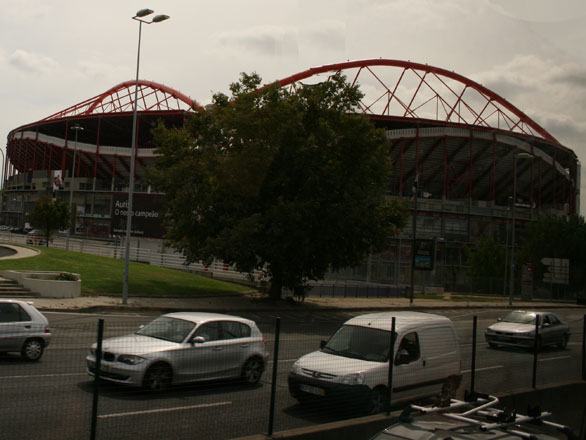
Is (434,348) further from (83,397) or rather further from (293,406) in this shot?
(83,397)

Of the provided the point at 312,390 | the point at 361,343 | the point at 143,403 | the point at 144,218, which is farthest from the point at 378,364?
the point at 144,218

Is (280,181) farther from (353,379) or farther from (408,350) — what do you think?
(353,379)

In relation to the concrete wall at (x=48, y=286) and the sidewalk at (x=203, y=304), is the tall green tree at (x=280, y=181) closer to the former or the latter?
the sidewalk at (x=203, y=304)

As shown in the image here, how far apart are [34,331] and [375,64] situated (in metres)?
69.2

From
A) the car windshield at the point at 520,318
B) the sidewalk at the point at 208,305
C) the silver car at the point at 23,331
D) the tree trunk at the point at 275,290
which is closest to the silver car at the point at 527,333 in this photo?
the car windshield at the point at 520,318

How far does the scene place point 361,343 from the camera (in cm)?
985

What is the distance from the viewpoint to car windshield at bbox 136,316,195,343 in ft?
33.9

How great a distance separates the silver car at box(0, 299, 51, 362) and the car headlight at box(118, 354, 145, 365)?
4.60 feet

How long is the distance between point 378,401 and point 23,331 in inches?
287

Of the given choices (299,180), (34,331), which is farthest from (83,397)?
(299,180)

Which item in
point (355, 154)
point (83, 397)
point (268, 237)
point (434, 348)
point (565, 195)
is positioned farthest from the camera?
point (565, 195)

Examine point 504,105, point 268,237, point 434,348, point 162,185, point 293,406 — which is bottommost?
point 293,406

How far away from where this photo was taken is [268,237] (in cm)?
2928

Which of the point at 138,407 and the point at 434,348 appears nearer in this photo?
the point at 138,407
